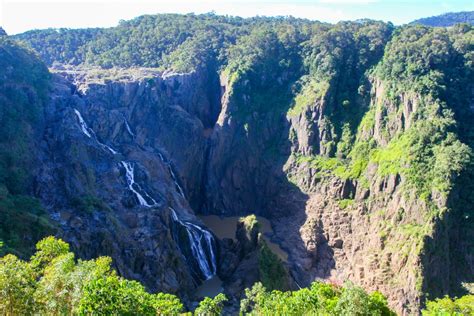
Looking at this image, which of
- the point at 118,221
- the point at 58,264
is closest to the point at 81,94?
the point at 118,221

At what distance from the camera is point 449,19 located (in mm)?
160375

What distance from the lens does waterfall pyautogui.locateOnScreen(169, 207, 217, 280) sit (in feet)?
177

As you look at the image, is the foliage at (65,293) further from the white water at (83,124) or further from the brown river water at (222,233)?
the white water at (83,124)

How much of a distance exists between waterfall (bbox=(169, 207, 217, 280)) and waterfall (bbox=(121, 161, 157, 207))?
315 centimetres

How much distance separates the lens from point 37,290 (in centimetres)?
1984

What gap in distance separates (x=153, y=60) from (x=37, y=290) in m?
76.6

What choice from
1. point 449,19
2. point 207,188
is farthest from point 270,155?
point 449,19

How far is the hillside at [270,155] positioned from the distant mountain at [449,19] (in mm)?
85724

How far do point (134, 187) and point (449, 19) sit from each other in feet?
481

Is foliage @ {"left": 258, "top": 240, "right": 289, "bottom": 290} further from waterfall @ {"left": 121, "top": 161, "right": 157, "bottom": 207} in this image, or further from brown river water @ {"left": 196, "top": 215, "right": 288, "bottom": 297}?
waterfall @ {"left": 121, "top": 161, "right": 157, "bottom": 207}

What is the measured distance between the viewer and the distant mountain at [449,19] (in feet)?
499

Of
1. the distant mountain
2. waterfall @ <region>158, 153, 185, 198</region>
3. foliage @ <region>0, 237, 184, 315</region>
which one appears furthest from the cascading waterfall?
the distant mountain

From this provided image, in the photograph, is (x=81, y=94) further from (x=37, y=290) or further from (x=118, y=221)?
(x=37, y=290)

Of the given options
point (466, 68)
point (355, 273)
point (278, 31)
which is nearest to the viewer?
point (355, 273)
